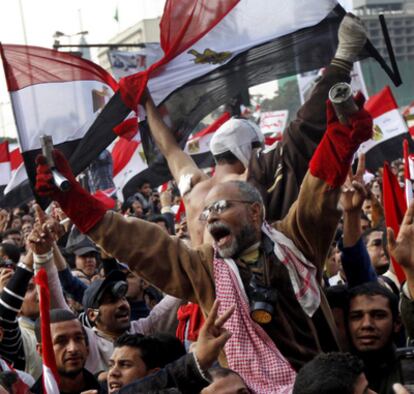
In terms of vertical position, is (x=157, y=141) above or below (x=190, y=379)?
above

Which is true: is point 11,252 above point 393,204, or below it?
below

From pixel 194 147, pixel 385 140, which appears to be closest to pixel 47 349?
pixel 194 147

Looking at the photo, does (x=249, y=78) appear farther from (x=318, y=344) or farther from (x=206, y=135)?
(x=206, y=135)

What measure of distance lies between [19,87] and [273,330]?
8.63ft

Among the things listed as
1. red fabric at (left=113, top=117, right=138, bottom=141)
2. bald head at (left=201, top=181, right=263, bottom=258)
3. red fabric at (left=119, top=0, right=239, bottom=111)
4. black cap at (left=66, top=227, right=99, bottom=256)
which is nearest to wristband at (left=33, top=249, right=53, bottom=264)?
red fabric at (left=113, top=117, right=138, bottom=141)

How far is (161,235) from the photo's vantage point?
15.8 feet

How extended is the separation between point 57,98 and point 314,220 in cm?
237

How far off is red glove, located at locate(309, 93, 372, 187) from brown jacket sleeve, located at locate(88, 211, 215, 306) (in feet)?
2.00

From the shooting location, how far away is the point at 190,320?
569 cm

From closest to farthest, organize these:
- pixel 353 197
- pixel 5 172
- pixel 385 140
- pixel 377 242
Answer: pixel 353 197 → pixel 377 242 → pixel 385 140 → pixel 5 172

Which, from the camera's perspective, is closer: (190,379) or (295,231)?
(190,379)

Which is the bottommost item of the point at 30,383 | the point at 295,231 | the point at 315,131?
the point at 30,383

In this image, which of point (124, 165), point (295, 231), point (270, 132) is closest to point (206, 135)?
point (124, 165)

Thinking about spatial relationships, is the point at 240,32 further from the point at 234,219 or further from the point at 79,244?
the point at 79,244
